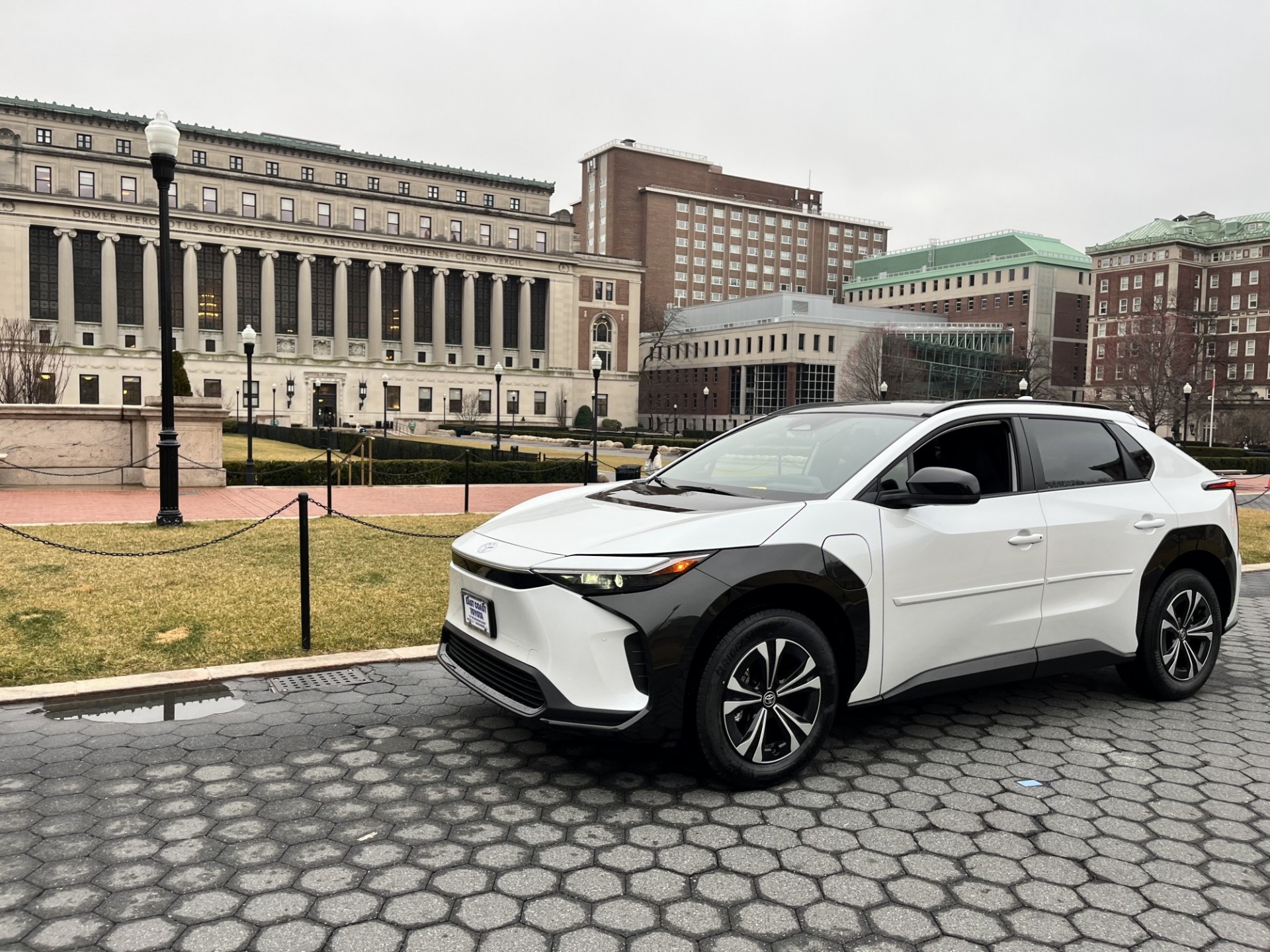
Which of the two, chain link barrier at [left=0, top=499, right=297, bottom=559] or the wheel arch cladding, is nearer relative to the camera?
the wheel arch cladding

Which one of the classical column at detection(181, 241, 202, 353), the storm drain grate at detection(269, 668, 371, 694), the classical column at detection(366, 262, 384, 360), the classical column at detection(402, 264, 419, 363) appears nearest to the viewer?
the storm drain grate at detection(269, 668, 371, 694)

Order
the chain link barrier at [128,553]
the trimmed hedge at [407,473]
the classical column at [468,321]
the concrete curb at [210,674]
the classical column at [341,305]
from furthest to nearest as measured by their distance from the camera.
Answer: the classical column at [468,321], the classical column at [341,305], the trimmed hedge at [407,473], the chain link barrier at [128,553], the concrete curb at [210,674]

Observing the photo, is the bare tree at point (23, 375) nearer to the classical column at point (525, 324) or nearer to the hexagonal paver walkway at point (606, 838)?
the hexagonal paver walkway at point (606, 838)

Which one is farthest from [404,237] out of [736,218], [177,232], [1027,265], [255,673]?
[255,673]

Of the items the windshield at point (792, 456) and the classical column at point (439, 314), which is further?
the classical column at point (439, 314)

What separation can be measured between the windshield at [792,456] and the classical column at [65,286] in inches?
3493

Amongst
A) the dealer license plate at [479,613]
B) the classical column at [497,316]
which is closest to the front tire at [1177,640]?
the dealer license plate at [479,613]

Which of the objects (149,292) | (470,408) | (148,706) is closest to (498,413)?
(148,706)

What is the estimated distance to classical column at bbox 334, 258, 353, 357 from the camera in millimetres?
90188

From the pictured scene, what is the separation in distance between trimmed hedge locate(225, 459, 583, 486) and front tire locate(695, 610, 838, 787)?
57.4 ft

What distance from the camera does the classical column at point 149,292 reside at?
8144 cm

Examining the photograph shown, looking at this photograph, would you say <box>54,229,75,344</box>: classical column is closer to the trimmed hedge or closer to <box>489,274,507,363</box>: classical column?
<box>489,274,507,363</box>: classical column

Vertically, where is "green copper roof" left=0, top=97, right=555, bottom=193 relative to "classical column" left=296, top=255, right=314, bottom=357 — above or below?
above

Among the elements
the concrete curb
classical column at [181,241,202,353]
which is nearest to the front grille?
the concrete curb
